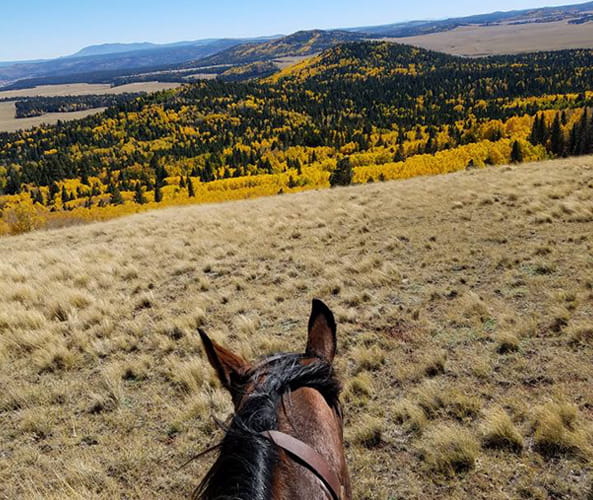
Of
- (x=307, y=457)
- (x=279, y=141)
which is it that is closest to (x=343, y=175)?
(x=307, y=457)

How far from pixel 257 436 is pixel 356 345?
5.21 m

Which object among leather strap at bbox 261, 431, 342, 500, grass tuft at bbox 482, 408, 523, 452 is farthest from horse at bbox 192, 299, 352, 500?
grass tuft at bbox 482, 408, 523, 452

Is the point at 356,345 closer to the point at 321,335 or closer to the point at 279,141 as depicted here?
the point at 321,335

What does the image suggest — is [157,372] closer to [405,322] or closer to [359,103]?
[405,322]

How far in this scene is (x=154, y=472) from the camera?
13.8 feet

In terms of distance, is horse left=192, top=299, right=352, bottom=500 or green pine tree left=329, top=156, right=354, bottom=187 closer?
horse left=192, top=299, right=352, bottom=500

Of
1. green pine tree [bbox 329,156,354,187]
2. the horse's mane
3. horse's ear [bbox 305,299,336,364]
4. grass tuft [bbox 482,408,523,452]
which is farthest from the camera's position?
green pine tree [bbox 329,156,354,187]

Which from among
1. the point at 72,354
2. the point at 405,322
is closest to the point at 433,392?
the point at 405,322

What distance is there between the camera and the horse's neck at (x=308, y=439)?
1.44 m

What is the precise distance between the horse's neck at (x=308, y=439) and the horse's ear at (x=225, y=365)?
367 mm

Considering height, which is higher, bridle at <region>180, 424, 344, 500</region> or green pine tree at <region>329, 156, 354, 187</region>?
bridle at <region>180, 424, 344, 500</region>

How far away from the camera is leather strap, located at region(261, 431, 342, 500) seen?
1.48 m

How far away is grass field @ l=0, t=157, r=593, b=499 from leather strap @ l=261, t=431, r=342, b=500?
2.86 m

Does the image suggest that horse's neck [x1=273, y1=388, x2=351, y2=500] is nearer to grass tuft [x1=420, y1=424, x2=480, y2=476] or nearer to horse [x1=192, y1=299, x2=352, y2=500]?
horse [x1=192, y1=299, x2=352, y2=500]
